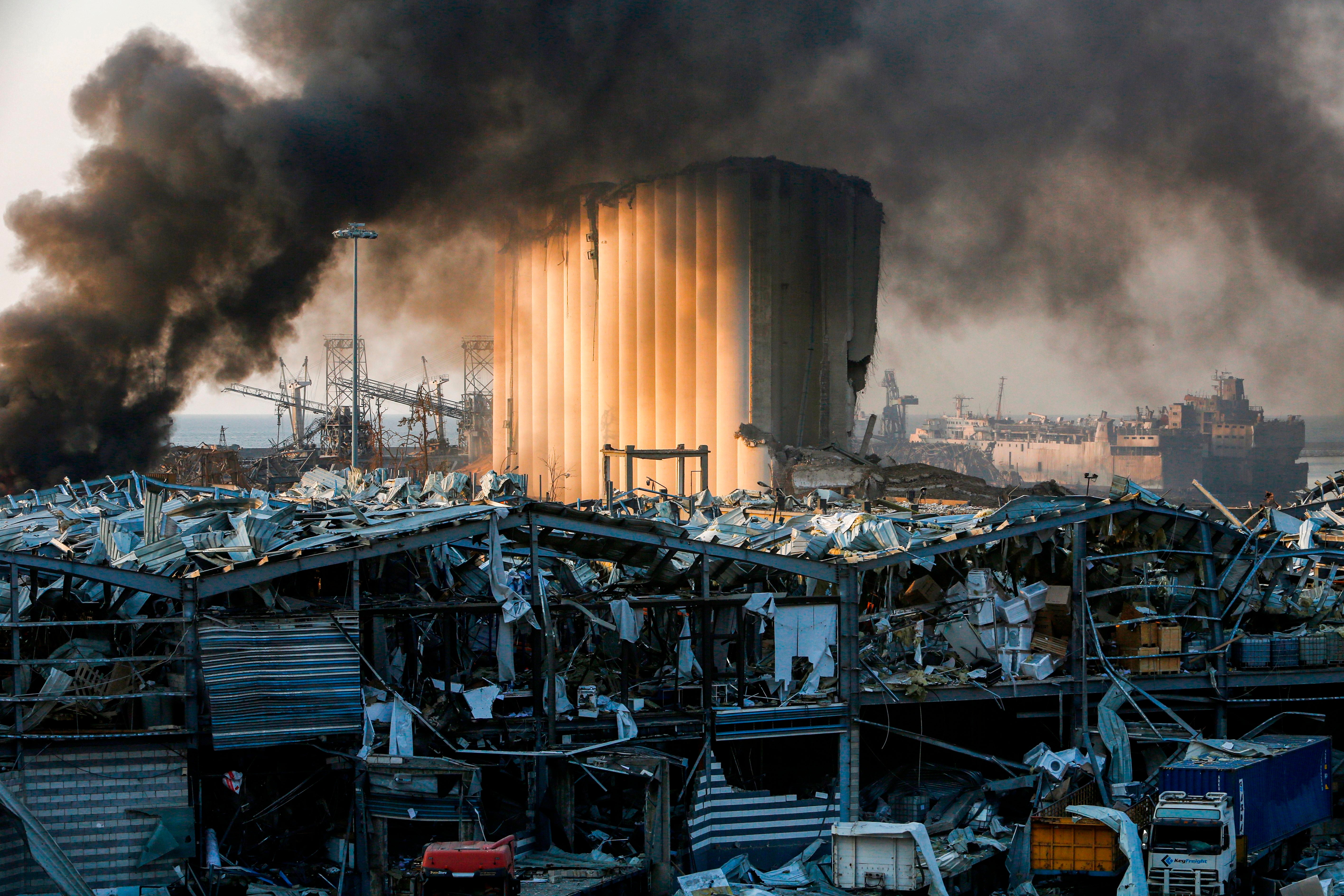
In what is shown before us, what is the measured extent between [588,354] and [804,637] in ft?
107

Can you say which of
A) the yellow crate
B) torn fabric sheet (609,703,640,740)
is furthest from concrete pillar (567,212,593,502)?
the yellow crate

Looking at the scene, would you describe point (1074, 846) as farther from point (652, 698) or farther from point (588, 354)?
point (588, 354)

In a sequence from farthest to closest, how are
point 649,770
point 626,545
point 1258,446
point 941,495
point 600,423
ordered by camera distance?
1. point 1258,446
2. point 600,423
3. point 941,495
4. point 626,545
5. point 649,770

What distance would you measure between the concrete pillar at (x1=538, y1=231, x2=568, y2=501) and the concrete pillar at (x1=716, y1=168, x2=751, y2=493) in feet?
37.5

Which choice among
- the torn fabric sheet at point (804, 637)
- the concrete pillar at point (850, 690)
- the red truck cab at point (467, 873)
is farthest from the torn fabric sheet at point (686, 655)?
the red truck cab at point (467, 873)

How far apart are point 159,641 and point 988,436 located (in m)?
137

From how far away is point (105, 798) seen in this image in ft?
41.3

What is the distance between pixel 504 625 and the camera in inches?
561

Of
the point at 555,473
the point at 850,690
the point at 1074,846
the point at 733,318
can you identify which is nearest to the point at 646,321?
the point at 733,318

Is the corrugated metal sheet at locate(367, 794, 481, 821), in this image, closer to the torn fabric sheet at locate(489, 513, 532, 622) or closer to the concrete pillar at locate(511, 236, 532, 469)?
the torn fabric sheet at locate(489, 513, 532, 622)

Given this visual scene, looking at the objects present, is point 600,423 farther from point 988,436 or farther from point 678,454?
point 988,436

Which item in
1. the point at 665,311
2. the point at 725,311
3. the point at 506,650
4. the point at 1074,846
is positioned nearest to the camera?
the point at 1074,846

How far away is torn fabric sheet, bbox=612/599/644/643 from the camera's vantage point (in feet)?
47.0

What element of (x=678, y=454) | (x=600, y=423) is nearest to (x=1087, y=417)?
(x=600, y=423)
